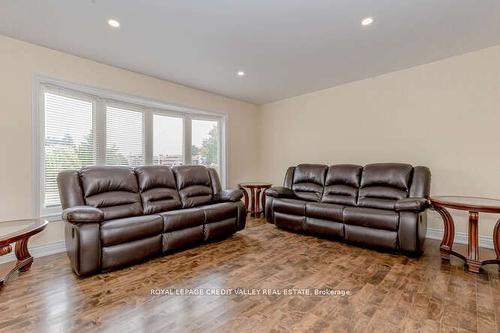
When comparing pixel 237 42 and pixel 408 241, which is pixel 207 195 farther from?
pixel 408 241

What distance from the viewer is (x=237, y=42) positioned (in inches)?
111

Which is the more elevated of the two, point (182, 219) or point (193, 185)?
point (193, 185)

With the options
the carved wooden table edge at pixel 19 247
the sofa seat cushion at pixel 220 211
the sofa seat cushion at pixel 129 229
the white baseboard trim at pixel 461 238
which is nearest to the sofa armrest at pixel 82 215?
the sofa seat cushion at pixel 129 229

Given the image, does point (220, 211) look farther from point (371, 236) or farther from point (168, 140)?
point (371, 236)

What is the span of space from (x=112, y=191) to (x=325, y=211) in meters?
2.82

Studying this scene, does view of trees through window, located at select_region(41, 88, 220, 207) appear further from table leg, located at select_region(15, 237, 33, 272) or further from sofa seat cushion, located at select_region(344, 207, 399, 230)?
sofa seat cushion, located at select_region(344, 207, 399, 230)

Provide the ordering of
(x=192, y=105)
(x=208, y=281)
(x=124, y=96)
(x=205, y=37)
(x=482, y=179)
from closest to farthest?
(x=208, y=281)
(x=205, y=37)
(x=482, y=179)
(x=124, y=96)
(x=192, y=105)

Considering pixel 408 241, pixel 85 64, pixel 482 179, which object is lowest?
pixel 408 241

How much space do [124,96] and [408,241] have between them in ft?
13.9

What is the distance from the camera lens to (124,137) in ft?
12.6

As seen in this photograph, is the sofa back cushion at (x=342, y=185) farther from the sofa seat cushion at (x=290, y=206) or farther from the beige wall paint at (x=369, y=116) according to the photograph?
the beige wall paint at (x=369, y=116)

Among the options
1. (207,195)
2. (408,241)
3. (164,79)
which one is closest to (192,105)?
(164,79)

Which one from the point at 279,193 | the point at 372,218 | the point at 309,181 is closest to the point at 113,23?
the point at 279,193

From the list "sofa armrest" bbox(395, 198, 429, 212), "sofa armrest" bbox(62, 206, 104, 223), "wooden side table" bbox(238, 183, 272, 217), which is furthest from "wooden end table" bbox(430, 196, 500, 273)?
"sofa armrest" bbox(62, 206, 104, 223)
